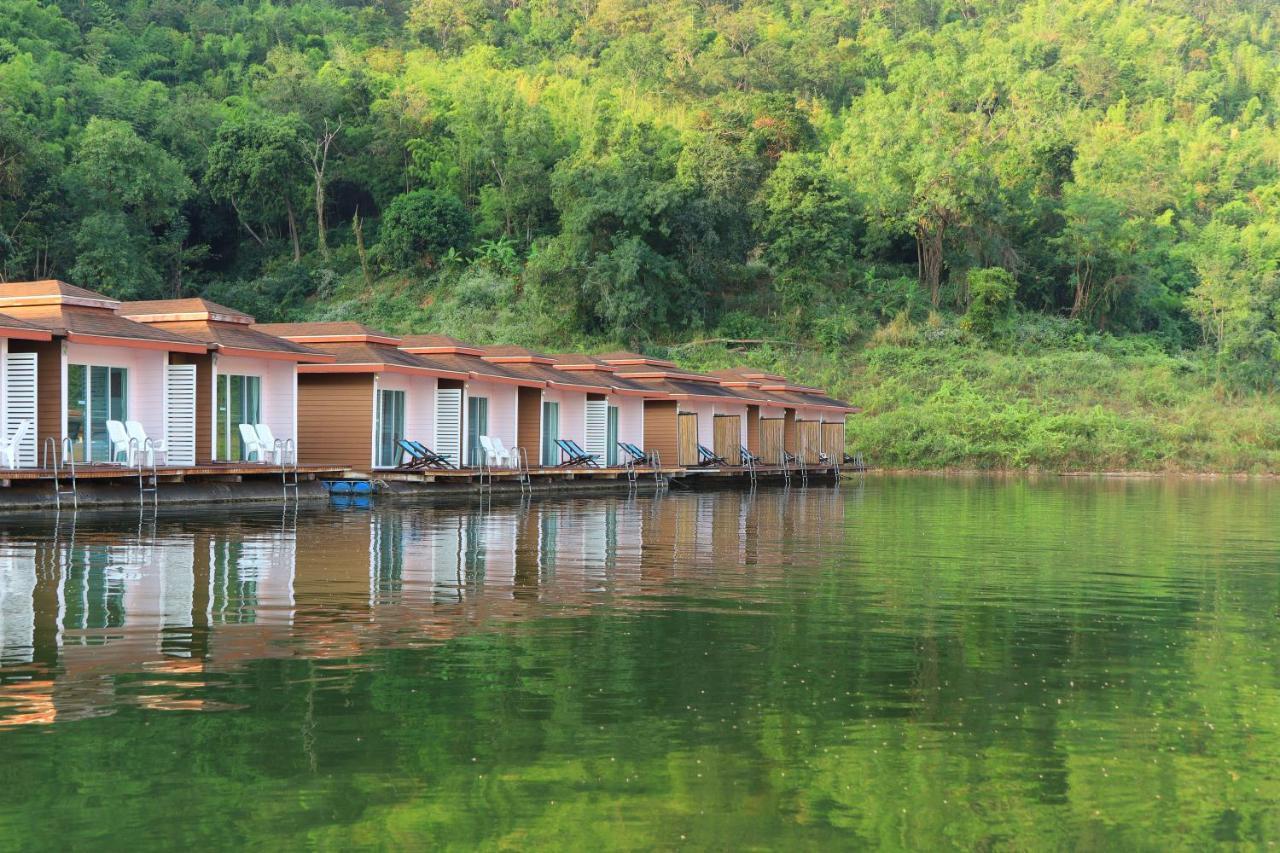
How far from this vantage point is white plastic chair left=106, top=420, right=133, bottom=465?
27.4 meters

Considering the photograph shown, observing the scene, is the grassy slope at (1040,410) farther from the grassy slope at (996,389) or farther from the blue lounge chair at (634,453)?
the blue lounge chair at (634,453)

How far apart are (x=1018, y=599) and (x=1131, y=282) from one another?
224 ft

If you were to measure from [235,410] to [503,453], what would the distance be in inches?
366

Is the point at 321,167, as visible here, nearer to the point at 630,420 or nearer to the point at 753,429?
the point at 753,429

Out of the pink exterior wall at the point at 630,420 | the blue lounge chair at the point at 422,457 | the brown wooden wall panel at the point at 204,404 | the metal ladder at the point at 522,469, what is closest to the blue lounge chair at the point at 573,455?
the metal ladder at the point at 522,469

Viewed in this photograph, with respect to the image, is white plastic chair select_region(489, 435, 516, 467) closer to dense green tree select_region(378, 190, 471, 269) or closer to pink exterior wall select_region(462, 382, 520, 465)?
pink exterior wall select_region(462, 382, 520, 465)

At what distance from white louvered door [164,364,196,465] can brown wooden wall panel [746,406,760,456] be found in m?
27.1

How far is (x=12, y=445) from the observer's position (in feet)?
81.8

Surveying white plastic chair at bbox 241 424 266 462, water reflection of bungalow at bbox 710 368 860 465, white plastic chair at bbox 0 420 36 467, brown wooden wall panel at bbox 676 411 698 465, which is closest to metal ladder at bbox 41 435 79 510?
white plastic chair at bbox 0 420 36 467

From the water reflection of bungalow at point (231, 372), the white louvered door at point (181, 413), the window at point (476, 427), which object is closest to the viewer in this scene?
the white louvered door at point (181, 413)

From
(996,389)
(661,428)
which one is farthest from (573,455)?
(996,389)

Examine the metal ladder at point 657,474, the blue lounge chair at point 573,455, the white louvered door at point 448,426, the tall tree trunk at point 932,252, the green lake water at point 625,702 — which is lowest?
the green lake water at point 625,702

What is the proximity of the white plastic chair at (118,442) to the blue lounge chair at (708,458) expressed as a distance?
2343cm

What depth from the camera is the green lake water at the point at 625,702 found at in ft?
22.8
